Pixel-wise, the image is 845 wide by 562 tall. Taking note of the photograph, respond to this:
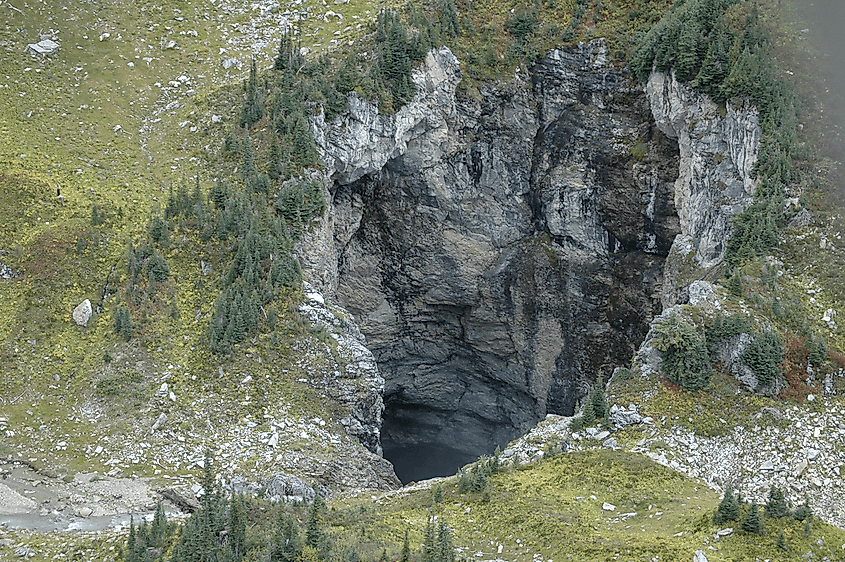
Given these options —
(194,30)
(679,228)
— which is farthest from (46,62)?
(679,228)

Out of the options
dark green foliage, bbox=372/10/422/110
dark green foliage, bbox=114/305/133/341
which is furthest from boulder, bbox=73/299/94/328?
dark green foliage, bbox=372/10/422/110

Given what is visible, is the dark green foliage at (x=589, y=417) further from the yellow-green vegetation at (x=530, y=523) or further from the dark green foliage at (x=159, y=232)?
the dark green foliage at (x=159, y=232)

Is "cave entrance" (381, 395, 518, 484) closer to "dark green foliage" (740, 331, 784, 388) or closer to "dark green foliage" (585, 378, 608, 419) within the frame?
"dark green foliage" (585, 378, 608, 419)

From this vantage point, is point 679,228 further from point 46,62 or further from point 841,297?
point 46,62

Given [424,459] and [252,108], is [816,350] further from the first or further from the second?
[424,459]

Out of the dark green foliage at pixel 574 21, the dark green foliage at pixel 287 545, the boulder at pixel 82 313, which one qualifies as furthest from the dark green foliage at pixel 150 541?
the dark green foliage at pixel 574 21

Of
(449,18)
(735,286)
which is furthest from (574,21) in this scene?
(735,286)

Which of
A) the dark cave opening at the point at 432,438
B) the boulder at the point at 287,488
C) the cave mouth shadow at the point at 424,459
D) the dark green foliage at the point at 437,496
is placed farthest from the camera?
the dark cave opening at the point at 432,438
